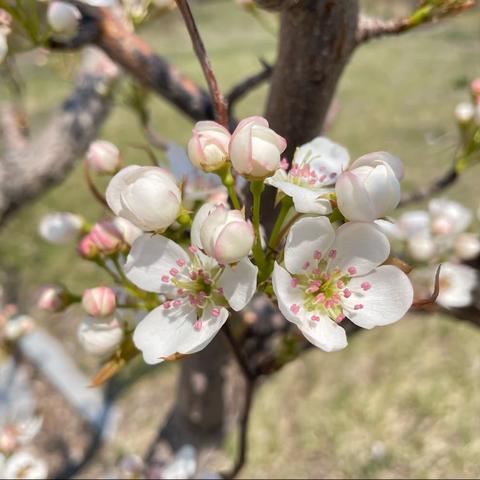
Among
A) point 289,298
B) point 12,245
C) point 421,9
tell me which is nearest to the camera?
point 289,298

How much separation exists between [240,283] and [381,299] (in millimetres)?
173

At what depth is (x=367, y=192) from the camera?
51 centimetres

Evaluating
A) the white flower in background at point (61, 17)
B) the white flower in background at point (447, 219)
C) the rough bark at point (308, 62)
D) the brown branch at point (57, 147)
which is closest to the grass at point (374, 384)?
the white flower in background at point (447, 219)

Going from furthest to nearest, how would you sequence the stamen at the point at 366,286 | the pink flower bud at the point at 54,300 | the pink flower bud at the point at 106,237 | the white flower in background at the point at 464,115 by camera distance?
the white flower in background at the point at 464,115, the pink flower bud at the point at 54,300, the pink flower bud at the point at 106,237, the stamen at the point at 366,286

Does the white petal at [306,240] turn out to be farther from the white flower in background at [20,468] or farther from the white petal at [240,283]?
the white flower in background at [20,468]

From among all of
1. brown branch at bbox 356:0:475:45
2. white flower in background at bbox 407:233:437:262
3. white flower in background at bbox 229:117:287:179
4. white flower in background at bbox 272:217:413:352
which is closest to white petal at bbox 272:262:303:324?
white flower in background at bbox 272:217:413:352

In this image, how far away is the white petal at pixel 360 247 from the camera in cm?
55

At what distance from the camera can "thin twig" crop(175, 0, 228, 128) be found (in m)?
0.54

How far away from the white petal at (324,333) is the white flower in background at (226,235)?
11 cm

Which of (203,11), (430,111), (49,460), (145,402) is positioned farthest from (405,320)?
(203,11)

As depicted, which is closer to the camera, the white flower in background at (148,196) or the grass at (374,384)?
the white flower in background at (148,196)

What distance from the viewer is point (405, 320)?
2189 mm

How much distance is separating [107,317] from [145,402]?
1472mm

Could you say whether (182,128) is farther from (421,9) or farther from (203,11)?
(203,11)
